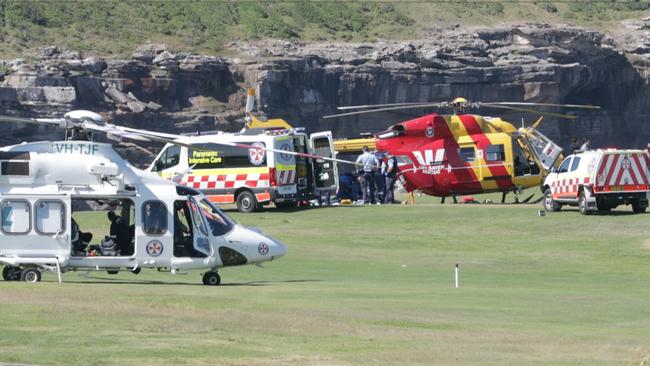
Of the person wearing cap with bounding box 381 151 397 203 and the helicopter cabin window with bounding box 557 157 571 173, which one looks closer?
the helicopter cabin window with bounding box 557 157 571 173

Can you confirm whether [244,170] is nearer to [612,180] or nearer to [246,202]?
[246,202]

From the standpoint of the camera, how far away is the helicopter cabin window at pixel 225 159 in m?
41.1

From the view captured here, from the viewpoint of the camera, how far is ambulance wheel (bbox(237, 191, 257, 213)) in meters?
41.3

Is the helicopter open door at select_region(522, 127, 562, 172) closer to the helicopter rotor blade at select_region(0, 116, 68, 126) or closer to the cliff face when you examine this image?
the helicopter rotor blade at select_region(0, 116, 68, 126)

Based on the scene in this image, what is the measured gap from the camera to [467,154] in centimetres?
4284

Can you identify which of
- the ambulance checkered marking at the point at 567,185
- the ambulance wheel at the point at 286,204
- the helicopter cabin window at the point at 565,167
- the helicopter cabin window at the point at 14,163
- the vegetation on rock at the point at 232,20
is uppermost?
the vegetation on rock at the point at 232,20

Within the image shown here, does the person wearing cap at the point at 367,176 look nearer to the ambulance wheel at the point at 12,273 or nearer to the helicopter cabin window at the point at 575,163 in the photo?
the helicopter cabin window at the point at 575,163

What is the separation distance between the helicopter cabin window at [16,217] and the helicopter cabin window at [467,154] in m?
22.1

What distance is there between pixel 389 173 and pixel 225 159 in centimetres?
544

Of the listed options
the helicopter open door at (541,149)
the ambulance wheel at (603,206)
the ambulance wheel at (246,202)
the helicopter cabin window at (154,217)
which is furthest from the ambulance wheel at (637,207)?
the helicopter cabin window at (154,217)

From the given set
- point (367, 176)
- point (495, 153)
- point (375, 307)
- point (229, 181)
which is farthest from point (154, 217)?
point (367, 176)

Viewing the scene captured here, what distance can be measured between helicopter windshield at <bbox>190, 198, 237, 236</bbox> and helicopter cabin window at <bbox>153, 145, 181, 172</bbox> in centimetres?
1822

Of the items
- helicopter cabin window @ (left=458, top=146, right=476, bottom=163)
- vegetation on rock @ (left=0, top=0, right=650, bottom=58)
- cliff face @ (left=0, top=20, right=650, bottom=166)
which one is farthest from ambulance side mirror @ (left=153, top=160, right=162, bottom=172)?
vegetation on rock @ (left=0, top=0, right=650, bottom=58)

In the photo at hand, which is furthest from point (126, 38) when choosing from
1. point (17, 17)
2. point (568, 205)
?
point (568, 205)
